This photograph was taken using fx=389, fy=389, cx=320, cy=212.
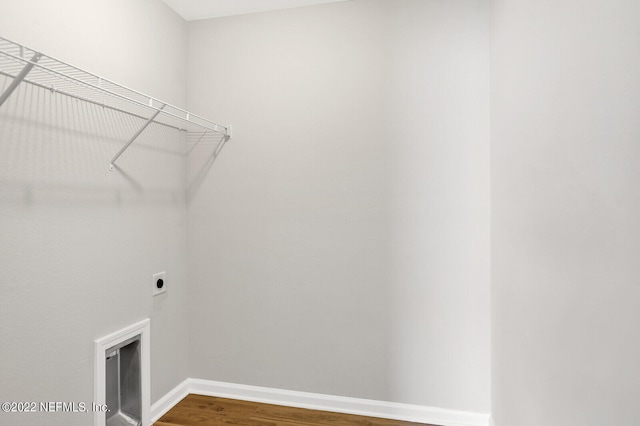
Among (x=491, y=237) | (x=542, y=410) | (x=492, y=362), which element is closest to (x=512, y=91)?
(x=491, y=237)

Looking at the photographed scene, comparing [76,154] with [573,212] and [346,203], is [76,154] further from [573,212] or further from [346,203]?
[573,212]

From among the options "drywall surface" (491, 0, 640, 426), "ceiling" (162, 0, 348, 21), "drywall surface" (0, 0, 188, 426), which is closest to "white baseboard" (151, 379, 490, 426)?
"drywall surface" (0, 0, 188, 426)

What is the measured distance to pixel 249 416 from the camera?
224 cm

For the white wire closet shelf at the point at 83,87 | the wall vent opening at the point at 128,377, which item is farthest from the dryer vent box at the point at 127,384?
the white wire closet shelf at the point at 83,87

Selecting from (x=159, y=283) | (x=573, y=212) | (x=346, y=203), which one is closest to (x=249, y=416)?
(x=159, y=283)

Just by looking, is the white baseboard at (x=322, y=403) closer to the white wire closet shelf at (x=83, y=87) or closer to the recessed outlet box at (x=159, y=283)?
the recessed outlet box at (x=159, y=283)

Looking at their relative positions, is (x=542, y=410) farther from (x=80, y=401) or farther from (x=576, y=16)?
(x=80, y=401)

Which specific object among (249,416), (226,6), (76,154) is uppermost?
(226,6)

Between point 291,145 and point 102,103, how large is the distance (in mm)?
1013

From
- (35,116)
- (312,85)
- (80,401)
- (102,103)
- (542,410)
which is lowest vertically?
(80,401)

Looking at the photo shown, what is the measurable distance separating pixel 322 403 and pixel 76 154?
1.87 metres

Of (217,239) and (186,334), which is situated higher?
(217,239)

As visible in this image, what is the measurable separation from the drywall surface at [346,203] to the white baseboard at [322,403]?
1.7 inches

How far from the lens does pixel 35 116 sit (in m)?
1.51
